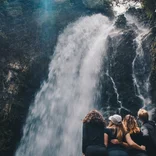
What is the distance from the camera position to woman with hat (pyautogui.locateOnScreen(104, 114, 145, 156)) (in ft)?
19.9

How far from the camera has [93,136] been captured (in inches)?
239

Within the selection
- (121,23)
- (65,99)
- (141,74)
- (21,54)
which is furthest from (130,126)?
(121,23)

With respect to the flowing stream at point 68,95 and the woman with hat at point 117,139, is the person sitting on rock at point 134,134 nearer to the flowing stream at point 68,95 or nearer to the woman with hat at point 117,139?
the woman with hat at point 117,139

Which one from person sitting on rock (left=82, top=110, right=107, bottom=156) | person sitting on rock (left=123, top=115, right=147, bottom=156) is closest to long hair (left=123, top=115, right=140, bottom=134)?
person sitting on rock (left=123, top=115, right=147, bottom=156)

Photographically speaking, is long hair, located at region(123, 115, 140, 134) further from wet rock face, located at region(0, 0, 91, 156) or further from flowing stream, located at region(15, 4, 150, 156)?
wet rock face, located at region(0, 0, 91, 156)

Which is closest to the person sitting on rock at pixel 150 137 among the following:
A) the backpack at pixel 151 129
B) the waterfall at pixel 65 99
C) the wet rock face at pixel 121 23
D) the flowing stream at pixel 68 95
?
the backpack at pixel 151 129

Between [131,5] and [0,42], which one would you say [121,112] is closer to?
Answer: [0,42]

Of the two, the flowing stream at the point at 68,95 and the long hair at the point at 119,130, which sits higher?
the flowing stream at the point at 68,95

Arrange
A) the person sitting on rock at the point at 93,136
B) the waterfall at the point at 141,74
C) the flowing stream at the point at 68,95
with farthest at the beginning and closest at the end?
1. the flowing stream at the point at 68,95
2. the waterfall at the point at 141,74
3. the person sitting on rock at the point at 93,136

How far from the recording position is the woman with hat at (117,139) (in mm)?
6062

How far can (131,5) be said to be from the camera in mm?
28375

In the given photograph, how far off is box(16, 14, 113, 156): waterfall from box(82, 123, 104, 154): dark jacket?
33.9 ft

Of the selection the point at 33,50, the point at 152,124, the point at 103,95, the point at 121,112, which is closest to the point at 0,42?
the point at 33,50

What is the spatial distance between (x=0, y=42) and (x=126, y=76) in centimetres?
1070
